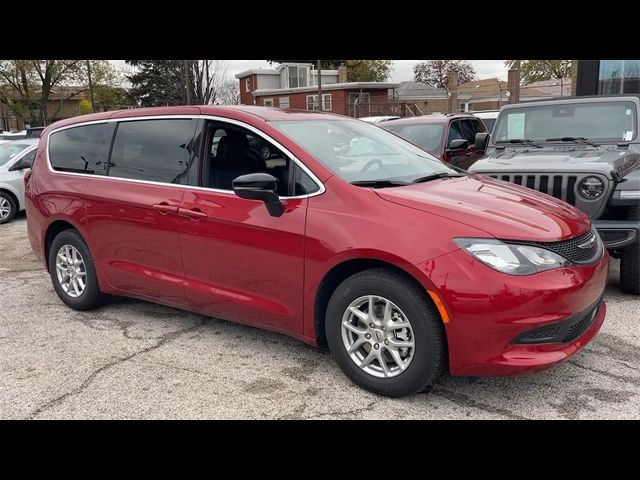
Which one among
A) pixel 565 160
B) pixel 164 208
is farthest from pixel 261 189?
pixel 565 160

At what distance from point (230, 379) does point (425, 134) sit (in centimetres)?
646

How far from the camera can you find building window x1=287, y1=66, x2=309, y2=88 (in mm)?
48719

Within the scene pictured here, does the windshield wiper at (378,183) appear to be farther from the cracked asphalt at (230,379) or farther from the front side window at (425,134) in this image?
the front side window at (425,134)

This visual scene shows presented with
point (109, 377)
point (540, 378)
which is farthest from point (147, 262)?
point (540, 378)

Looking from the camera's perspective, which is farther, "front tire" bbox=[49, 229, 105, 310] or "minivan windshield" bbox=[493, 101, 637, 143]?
"minivan windshield" bbox=[493, 101, 637, 143]

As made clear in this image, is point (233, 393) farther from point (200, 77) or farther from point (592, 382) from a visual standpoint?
point (200, 77)

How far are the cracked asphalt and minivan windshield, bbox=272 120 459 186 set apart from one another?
1.34 meters

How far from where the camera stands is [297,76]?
49.1m

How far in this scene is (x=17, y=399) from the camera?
3.42m

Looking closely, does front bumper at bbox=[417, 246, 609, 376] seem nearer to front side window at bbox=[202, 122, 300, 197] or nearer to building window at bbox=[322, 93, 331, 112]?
front side window at bbox=[202, 122, 300, 197]

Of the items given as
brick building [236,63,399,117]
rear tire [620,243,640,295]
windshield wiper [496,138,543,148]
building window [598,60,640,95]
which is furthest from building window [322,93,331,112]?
rear tire [620,243,640,295]

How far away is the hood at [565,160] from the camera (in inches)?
203

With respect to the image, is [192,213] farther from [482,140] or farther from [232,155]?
[482,140]

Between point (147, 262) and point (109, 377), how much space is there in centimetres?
101
